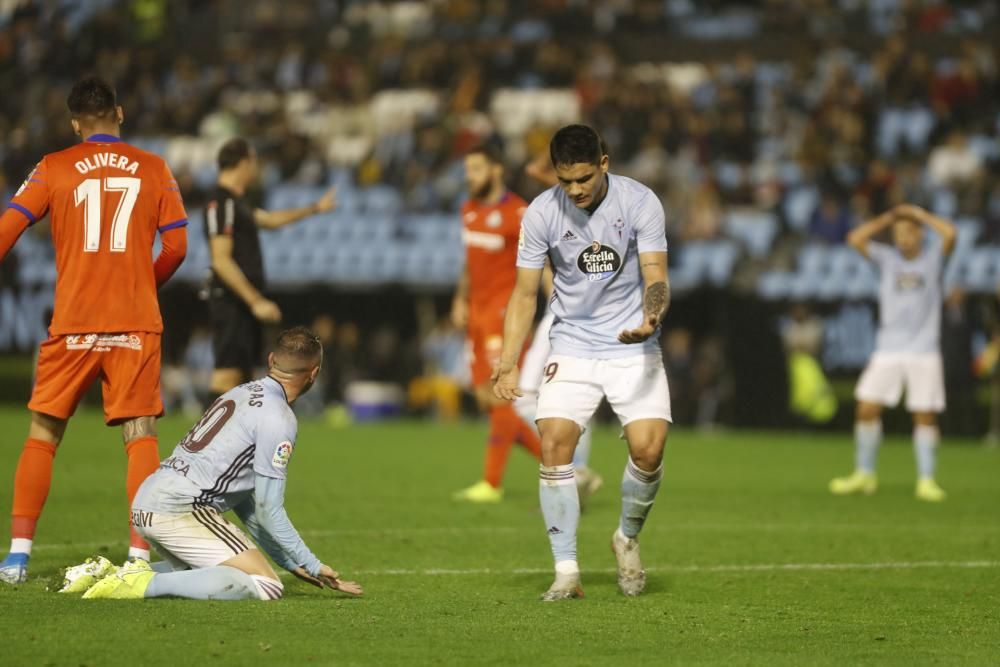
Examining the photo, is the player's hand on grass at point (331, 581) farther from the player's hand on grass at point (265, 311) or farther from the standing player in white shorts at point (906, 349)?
the standing player in white shorts at point (906, 349)

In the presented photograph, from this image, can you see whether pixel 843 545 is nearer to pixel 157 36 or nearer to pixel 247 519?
pixel 247 519

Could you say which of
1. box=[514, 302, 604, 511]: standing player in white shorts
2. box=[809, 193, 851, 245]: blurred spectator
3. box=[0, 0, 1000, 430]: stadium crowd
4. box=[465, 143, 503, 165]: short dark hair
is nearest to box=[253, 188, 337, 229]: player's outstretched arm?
box=[465, 143, 503, 165]: short dark hair

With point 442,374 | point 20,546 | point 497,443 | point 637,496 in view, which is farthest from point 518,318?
point 442,374

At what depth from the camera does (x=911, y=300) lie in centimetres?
1372

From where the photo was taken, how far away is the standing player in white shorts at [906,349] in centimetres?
1369

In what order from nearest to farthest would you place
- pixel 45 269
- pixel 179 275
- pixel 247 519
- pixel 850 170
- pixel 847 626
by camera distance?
pixel 847 626, pixel 247 519, pixel 850 170, pixel 179 275, pixel 45 269

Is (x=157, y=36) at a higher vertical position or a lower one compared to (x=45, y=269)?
higher

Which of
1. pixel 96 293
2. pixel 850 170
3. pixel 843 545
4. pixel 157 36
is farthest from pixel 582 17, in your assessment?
pixel 96 293

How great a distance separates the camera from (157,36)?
1353 inches

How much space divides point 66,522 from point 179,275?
1631cm

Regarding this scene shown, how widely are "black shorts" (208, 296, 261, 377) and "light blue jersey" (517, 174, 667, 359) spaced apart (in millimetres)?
3978

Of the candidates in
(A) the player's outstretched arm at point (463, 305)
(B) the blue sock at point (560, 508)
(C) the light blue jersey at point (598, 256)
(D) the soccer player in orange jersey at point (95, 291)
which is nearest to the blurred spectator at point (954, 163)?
(A) the player's outstretched arm at point (463, 305)

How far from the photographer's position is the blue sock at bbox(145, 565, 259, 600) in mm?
7059

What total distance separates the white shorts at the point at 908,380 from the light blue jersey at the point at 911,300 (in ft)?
0.27
